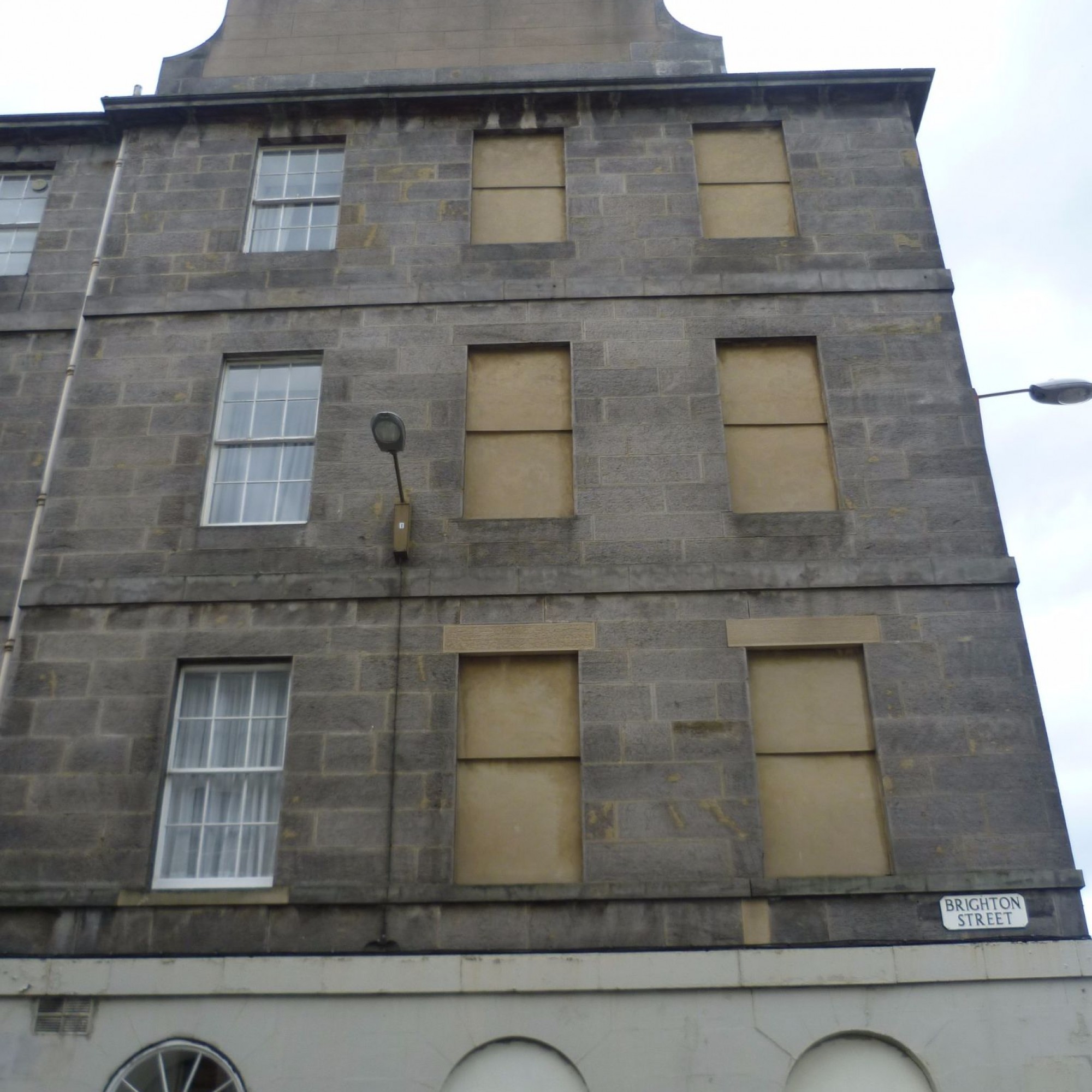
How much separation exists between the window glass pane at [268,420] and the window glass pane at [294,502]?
2.40 ft

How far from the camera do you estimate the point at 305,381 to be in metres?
12.8

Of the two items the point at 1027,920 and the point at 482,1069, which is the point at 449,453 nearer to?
the point at 482,1069

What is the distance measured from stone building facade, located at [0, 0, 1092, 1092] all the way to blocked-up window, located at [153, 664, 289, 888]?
1.9 inches

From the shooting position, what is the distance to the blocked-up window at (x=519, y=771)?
10.3 meters

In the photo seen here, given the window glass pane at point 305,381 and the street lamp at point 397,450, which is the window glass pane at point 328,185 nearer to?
the window glass pane at point 305,381

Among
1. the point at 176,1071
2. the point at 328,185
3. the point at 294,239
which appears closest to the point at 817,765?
the point at 176,1071

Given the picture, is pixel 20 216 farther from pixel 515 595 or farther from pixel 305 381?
pixel 515 595

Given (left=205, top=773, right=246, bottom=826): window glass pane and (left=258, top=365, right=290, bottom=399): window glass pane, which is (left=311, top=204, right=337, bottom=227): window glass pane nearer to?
(left=258, top=365, right=290, bottom=399): window glass pane

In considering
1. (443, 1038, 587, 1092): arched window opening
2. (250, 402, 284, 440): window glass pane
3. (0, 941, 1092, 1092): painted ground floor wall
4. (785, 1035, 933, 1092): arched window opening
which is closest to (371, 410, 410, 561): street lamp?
(250, 402, 284, 440): window glass pane

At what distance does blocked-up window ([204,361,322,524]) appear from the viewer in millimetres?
12039

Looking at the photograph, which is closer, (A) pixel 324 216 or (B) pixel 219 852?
(B) pixel 219 852

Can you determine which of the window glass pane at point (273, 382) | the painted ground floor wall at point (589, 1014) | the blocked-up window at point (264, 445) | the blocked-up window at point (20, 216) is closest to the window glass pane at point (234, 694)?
the blocked-up window at point (264, 445)

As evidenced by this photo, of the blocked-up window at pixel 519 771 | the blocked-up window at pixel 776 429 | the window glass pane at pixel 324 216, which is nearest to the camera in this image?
the blocked-up window at pixel 519 771

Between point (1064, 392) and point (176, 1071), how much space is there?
1117 centimetres
